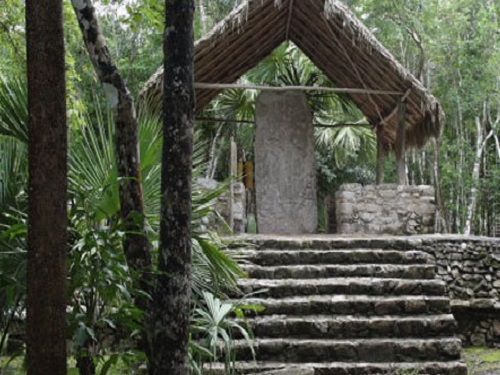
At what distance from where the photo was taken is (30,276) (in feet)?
9.86

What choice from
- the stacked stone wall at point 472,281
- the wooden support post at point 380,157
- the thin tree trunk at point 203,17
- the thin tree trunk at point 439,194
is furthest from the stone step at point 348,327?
the thin tree trunk at point 203,17

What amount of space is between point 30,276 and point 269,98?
7786 mm

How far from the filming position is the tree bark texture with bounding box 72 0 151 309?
3.94m

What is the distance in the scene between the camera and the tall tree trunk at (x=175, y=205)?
367 cm

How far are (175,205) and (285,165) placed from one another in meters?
6.63

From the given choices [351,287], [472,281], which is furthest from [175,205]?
[472,281]

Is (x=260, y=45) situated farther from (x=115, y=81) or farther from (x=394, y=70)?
(x=115, y=81)

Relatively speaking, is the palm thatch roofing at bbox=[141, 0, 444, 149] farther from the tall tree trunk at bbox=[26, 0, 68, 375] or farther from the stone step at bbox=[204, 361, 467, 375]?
the tall tree trunk at bbox=[26, 0, 68, 375]

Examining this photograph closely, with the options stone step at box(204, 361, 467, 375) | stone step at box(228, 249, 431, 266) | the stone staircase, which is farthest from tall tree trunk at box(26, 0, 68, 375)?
stone step at box(228, 249, 431, 266)

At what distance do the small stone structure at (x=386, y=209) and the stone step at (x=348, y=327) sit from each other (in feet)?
9.96

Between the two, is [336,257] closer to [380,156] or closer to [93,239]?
[93,239]

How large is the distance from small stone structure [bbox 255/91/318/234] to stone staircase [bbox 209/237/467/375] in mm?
2819

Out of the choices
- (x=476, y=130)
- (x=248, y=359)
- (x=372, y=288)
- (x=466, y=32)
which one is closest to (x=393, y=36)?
(x=466, y=32)

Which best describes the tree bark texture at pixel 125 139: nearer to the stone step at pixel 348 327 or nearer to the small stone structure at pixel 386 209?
the stone step at pixel 348 327
